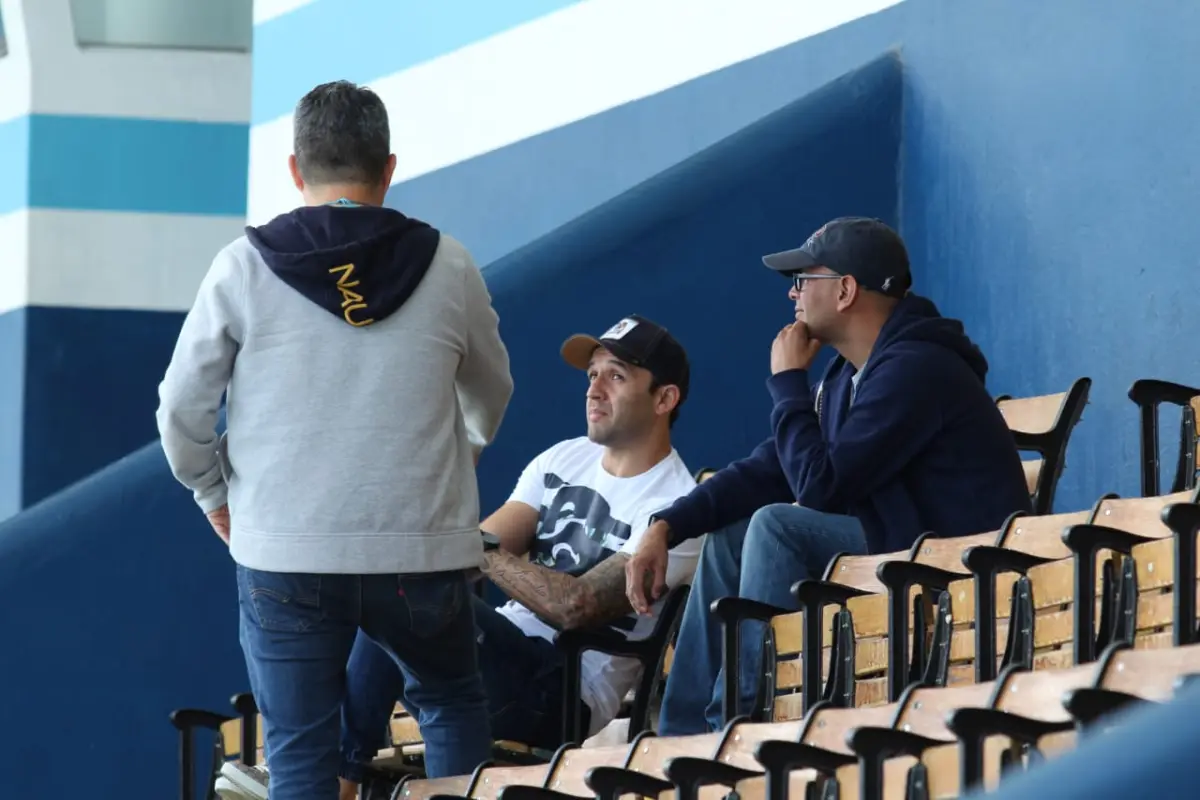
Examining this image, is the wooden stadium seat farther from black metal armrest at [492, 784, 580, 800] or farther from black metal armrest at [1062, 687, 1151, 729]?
black metal armrest at [1062, 687, 1151, 729]

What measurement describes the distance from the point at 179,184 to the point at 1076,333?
5.31 metres

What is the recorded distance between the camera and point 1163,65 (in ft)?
14.0

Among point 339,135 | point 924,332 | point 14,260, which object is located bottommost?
point 924,332

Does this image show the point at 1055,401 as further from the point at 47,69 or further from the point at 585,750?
the point at 47,69

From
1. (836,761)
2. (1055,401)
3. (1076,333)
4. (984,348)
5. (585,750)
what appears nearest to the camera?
(836,761)

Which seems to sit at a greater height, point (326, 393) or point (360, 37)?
point (360, 37)

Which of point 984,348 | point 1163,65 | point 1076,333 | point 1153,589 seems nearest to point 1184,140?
point 1163,65

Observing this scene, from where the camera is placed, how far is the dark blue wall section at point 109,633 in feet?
15.5

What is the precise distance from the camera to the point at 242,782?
3449 mm

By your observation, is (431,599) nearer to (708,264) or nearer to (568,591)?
(568,591)

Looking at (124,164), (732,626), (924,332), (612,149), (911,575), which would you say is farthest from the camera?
(124,164)

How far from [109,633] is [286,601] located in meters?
2.08

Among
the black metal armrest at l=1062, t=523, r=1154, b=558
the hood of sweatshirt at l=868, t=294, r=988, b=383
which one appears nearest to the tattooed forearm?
the hood of sweatshirt at l=868, t=294, r=988, b=383

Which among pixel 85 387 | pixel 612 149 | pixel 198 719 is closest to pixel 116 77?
pixel 85 387
